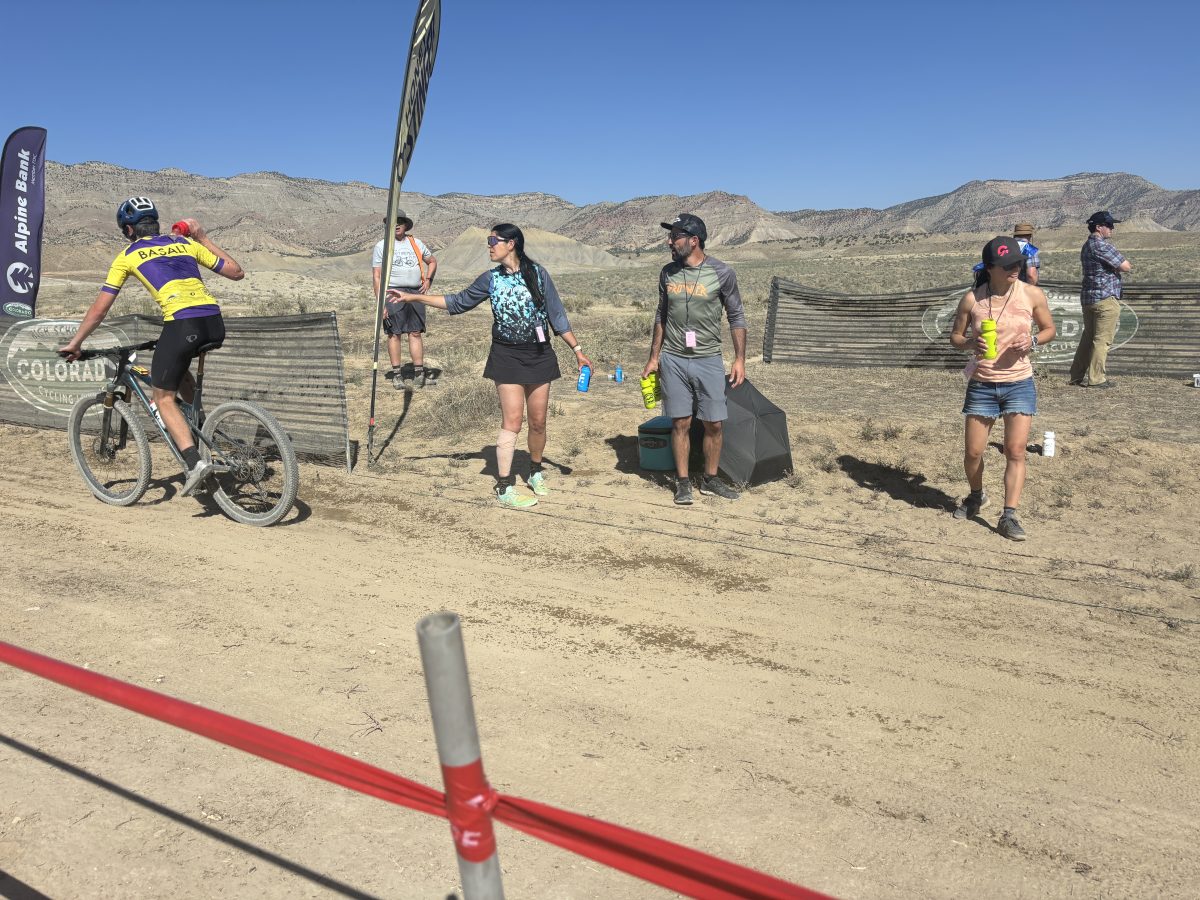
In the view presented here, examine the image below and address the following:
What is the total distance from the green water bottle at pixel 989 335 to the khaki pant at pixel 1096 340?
192 inches

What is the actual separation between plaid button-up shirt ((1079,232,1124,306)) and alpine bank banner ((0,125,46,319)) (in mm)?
12081

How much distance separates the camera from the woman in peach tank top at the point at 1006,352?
19.0 ft

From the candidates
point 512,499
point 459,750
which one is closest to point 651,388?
point 512,499

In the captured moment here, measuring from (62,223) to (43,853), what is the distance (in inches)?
5152

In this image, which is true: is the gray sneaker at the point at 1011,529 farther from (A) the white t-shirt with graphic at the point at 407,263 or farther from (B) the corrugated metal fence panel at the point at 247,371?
(A) the white t-shirt with graphic at the point at 407,263

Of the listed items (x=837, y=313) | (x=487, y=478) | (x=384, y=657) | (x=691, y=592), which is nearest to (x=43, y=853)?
(x=384, y=657)

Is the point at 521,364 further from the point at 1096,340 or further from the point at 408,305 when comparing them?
the point at 1096,340

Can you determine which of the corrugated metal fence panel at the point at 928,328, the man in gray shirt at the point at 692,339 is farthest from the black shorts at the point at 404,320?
the corrugated metal fence panel at the point at 928,328

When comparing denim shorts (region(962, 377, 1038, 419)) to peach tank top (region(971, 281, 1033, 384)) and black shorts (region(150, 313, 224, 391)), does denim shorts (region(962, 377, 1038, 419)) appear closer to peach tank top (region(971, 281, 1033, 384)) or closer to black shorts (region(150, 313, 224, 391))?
peach tank top (region(971, 281, 1033, 384))

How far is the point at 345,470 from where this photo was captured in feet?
25.6

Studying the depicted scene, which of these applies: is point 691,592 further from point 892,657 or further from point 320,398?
point 320,398

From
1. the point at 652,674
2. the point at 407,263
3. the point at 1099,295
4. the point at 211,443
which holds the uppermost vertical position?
the point at 407,263

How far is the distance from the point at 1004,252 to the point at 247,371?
21.6ft

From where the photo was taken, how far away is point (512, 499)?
6828mm
